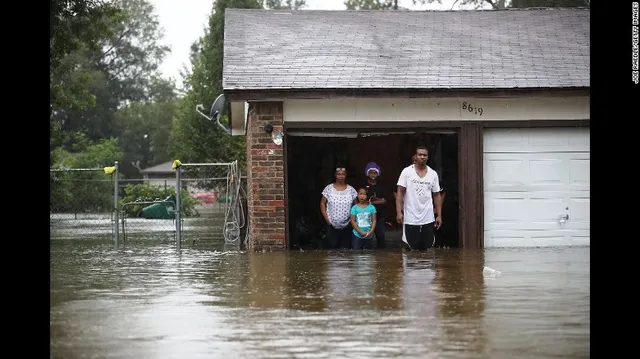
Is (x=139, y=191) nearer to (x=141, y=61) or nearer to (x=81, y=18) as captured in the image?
(x=81, y=18)

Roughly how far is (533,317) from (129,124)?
7616 cm

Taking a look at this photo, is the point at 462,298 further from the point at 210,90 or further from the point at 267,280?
the point at 210,90

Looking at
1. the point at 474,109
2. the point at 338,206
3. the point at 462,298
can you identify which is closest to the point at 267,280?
the point at 462,298

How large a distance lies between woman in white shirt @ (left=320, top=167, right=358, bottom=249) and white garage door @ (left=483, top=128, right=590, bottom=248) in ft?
8.20

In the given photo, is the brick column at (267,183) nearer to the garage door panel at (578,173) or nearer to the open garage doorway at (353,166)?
the open garage doorway at (353,166)

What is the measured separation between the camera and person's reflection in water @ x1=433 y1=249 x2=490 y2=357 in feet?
27.4

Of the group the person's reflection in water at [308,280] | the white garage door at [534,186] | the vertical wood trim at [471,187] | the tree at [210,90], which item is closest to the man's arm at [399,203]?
the person's reflection in water at [308,280]

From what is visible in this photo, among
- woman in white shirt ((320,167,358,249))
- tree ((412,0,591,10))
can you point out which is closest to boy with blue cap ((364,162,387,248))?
woman in white shirt ((320,167,358,249))

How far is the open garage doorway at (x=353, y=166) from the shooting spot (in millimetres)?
19125

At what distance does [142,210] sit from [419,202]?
19.0 metres

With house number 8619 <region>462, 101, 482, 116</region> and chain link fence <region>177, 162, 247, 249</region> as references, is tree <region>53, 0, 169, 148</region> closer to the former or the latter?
chain link fence <region>177, 162, 247, 249</region>

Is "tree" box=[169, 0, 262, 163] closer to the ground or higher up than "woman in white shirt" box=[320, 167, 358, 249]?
higher up
